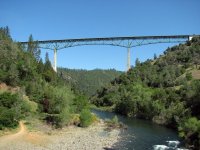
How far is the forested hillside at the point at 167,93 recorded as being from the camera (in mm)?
60219

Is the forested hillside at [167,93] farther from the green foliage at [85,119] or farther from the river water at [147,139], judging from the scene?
the green foliage at [85,119]

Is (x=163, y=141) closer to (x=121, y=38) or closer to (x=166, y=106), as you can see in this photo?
(x=166, y=106)

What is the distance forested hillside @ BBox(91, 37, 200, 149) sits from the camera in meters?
60.2

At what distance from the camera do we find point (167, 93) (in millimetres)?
85750

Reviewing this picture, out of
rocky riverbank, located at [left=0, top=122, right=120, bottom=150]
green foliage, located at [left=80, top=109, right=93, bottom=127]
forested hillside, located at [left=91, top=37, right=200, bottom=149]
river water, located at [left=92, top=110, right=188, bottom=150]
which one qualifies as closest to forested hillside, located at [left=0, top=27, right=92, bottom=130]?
green foliage, located at [left=80, top=109, right=93, bottom=127]

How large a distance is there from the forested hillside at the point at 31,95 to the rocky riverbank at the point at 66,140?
3.33 m

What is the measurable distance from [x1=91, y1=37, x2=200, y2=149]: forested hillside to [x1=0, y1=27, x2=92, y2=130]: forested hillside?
49.7 ft

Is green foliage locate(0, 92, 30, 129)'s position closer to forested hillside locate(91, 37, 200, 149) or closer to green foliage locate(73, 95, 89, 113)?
green foliage locate(73, 95, 89, 113)

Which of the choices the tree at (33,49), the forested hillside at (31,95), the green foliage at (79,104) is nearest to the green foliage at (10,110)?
the forested hillside at (31,95)

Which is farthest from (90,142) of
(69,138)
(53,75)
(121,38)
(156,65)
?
(156,65)

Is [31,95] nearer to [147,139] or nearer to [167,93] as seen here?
[147,139]

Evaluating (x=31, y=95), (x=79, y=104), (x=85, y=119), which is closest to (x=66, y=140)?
(x=85, y=119)

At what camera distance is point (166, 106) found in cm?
7869

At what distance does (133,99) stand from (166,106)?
14123 mm
